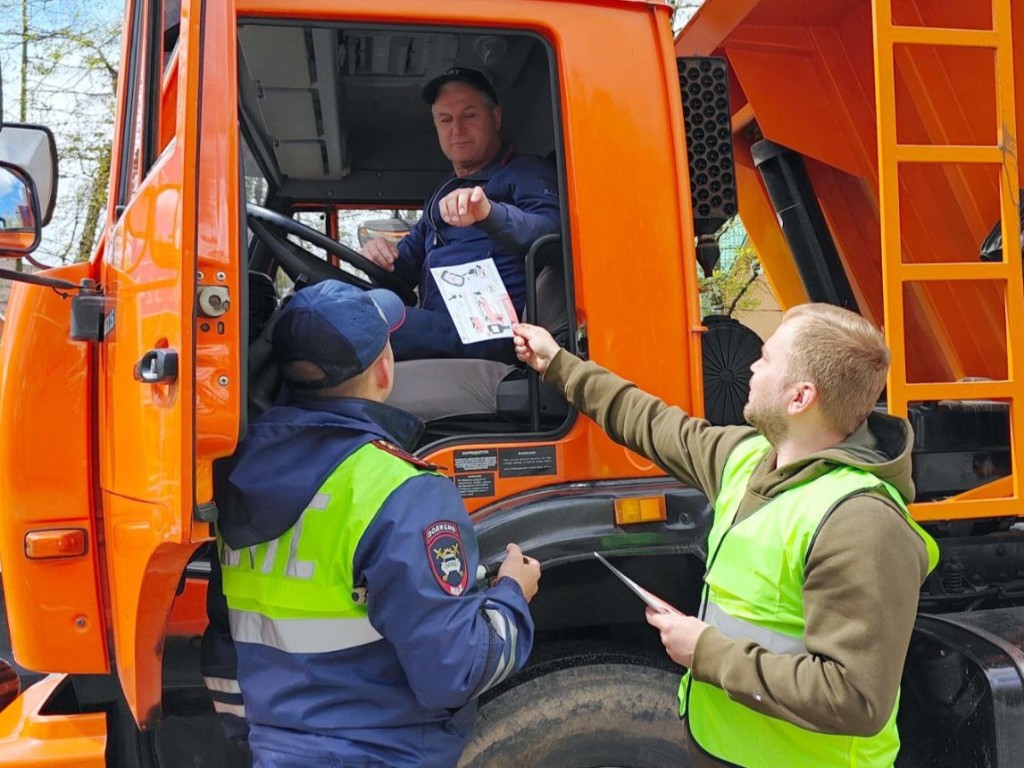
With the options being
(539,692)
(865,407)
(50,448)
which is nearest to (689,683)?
(539,692)

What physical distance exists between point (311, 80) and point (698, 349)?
1.45 meters

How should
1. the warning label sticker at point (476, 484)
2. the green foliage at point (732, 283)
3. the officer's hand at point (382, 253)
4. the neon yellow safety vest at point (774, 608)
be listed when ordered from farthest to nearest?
the green foliage at point (732, 283) → the officer's hand at point (382, 253) → the warning label sticker at point (476, 484) → the neon yellow safety vest at point (774, 608)

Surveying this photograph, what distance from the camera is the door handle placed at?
1466 mm

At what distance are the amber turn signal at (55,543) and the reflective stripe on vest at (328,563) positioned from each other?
602mm

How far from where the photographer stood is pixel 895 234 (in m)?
2.08

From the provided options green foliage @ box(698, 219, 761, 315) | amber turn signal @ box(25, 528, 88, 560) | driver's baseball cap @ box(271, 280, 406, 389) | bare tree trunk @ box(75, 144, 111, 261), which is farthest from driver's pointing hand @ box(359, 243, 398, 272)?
green foliage @ box(698, 219, 761, 315)

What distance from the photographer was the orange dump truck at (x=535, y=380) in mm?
1571

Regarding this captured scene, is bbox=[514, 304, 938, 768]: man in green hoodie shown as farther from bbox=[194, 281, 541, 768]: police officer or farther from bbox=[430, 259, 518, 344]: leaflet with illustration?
bbox=[430, 259, 518, 344]: leaflet with illustration

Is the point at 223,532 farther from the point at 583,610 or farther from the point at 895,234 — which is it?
the point at 895,234

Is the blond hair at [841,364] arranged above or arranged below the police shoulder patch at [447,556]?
above

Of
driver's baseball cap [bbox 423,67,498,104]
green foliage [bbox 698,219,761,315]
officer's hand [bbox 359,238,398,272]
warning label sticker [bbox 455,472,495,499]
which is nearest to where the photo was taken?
warning label sticker [bbox 455,472,495,499]

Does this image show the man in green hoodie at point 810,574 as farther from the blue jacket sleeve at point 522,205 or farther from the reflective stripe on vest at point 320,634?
the blue jacket sleeve at point 522,205

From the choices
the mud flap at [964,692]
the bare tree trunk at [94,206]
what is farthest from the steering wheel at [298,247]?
the mud flap at [964,692]

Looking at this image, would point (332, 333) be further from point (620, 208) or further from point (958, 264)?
point (958, 264)
